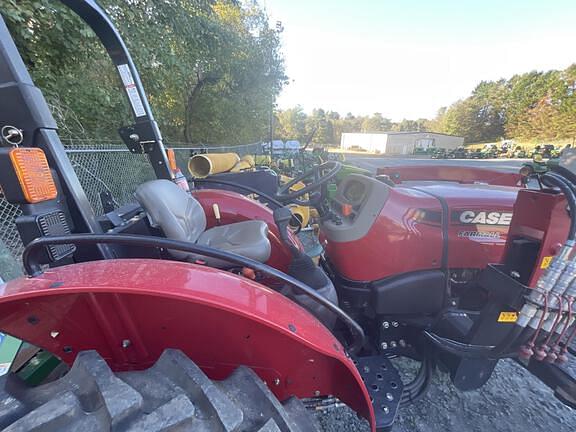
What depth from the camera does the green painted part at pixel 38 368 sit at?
36.0 inches

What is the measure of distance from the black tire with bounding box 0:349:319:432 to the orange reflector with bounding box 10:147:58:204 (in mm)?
488

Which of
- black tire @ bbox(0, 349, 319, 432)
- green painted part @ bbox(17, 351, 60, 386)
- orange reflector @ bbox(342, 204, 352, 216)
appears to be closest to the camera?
black tire @ bbox(0, 349, 319, 432)

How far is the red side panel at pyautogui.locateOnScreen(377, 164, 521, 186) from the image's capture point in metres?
2.30

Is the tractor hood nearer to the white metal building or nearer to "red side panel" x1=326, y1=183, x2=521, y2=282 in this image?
Answer: "red side panel" x1=326, y1=183, x2=521, y2=282

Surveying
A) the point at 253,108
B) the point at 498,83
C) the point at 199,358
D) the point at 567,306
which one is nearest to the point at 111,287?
the point at 199,358

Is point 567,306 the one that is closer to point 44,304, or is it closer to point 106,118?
point 44,304

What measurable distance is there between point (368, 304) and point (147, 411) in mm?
1106

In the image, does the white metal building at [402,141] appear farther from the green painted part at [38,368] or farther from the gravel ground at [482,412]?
→ the green painted part at [38,368]

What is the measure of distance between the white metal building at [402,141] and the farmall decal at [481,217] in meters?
45.4

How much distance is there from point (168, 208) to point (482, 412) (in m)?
1.93

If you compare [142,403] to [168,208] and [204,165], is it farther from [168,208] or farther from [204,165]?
[204,165]

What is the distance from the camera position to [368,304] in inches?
57.7

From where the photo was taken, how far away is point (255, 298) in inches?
31.6

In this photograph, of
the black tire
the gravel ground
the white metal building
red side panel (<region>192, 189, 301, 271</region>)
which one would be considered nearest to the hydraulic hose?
the black tire
